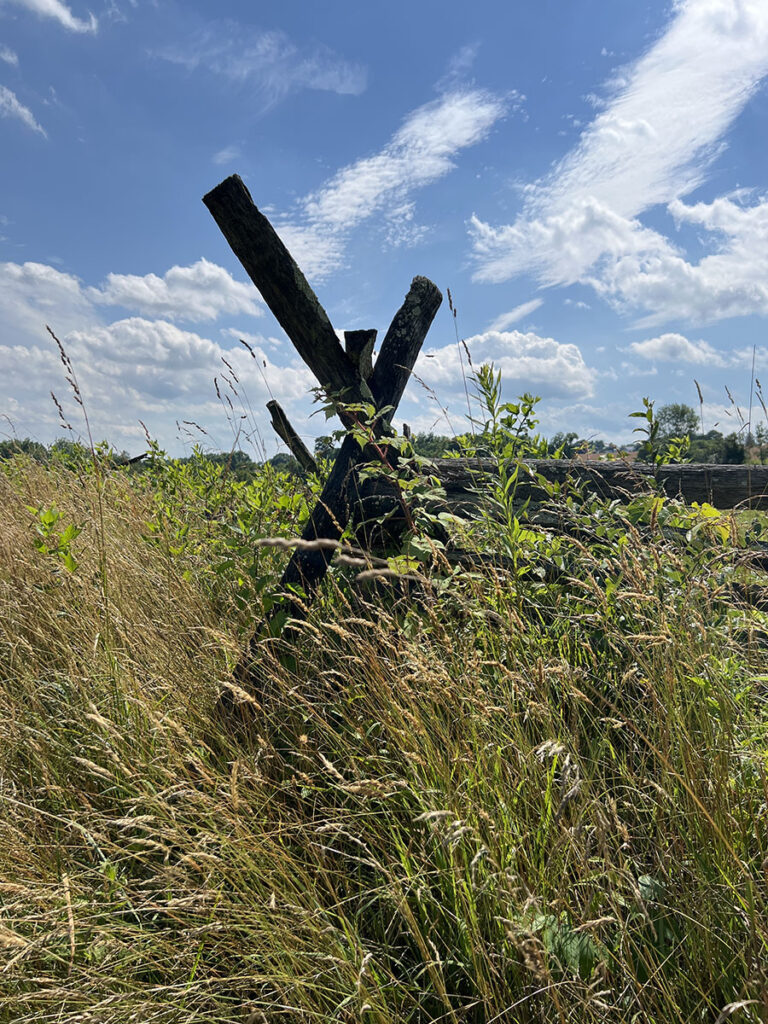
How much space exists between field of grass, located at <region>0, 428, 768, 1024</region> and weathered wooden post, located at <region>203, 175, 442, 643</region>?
46cm

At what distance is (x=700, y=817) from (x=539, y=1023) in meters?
0.67

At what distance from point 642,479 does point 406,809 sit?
2812mm

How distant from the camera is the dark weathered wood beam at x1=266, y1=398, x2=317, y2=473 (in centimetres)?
459

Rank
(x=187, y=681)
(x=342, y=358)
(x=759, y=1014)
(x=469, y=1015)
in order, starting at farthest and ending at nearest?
(x=342, y=358)
(x=187, y=681)
(x=469, y=1015)
(x=759, y=1014)

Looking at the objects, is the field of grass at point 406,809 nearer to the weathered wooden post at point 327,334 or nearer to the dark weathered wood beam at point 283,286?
the weathered wooden post at point 327,334

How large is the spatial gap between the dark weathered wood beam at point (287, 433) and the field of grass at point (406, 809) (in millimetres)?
1017

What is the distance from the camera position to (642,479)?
3994 mm

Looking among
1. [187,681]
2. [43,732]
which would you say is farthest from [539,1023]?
[43,732]

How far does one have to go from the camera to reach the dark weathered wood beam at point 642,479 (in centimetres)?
400

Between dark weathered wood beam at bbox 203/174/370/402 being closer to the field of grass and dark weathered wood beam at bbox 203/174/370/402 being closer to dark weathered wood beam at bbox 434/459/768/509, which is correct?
the field of grass

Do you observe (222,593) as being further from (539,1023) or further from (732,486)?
(732,486)

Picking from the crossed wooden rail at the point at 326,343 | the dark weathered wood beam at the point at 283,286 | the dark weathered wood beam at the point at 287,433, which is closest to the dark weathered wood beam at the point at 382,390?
the crossed wooden rail at the point at 326,343

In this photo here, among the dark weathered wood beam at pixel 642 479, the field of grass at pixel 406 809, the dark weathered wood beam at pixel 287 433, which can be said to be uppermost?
the dark weathered wood beam at pixel 287 433

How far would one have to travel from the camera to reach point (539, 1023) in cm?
153
